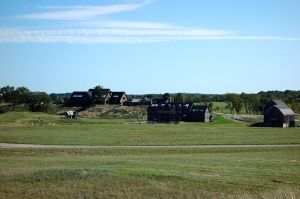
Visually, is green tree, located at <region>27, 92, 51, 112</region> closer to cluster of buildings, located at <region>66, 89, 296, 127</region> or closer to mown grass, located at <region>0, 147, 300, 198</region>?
cluster of buildings, located at <region>66, 89, 296, 127</region>

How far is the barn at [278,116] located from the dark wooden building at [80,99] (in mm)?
68957

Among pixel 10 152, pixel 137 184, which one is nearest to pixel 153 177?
pixel 137 184

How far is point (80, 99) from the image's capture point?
561 feet

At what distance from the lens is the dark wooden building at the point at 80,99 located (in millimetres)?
169625

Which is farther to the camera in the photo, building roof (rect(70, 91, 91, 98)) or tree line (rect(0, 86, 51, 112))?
building roof (rect(70, 91, 91, 98))

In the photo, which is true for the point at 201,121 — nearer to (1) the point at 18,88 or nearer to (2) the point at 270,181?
(1) the point at 18,88

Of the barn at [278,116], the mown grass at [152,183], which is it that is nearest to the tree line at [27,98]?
the barn at [278,116]

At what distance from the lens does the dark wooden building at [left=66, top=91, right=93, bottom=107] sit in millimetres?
169625

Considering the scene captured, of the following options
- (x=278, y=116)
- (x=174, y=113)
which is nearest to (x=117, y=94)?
(x=174, y=113)

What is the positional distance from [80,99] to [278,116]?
249ft

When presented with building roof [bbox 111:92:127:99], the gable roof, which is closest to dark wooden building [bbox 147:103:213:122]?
the gable roof

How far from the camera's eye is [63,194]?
20781 millimetres

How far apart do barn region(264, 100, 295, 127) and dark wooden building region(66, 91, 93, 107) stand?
226 feet

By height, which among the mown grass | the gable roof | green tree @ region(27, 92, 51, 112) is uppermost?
the gable roof
